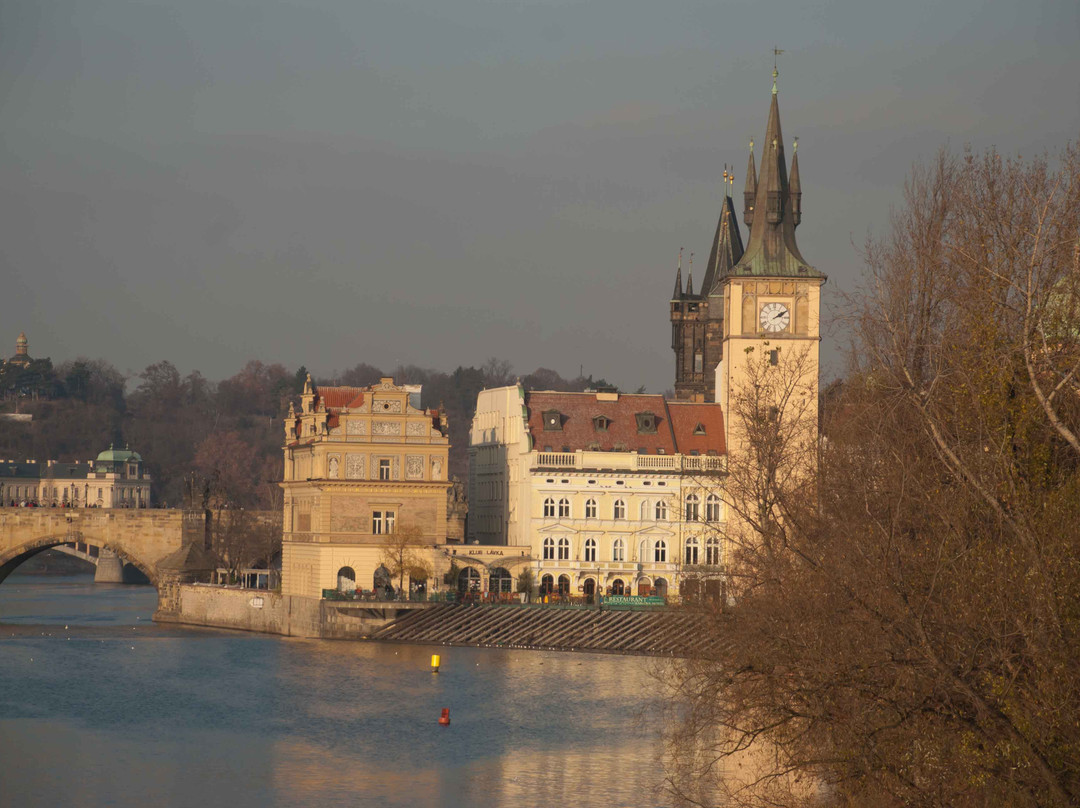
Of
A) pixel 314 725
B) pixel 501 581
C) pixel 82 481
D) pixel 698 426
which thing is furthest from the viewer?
pixel 82 481

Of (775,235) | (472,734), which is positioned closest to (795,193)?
(775,235)

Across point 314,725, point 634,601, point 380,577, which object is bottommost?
point 314,725

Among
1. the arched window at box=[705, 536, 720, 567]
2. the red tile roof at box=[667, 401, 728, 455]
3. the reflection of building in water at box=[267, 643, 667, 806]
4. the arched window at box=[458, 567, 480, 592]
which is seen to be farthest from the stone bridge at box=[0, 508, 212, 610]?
the arched window at box=[705, 536, 720, 567]

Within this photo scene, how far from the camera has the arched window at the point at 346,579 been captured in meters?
81.6

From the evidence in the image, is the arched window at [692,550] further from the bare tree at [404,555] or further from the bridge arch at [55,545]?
the bridge arch at [55,545]

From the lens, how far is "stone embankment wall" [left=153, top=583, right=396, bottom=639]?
7862cm

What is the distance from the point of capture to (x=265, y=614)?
276 ft

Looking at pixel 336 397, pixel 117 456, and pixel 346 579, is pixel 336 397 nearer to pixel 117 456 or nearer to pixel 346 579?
pixel 346 579

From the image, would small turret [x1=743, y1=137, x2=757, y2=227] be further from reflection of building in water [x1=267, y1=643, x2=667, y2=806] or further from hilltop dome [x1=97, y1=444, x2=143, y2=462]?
hilltop dome [x1=97, y1=444, x2=143, y2=462]

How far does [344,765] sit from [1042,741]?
83.7 ft

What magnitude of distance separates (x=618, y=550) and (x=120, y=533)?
93.0 feet

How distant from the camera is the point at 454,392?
19650 cm

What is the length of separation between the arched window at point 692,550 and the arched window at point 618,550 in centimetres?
279

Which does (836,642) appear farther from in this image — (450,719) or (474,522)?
(474,522)
